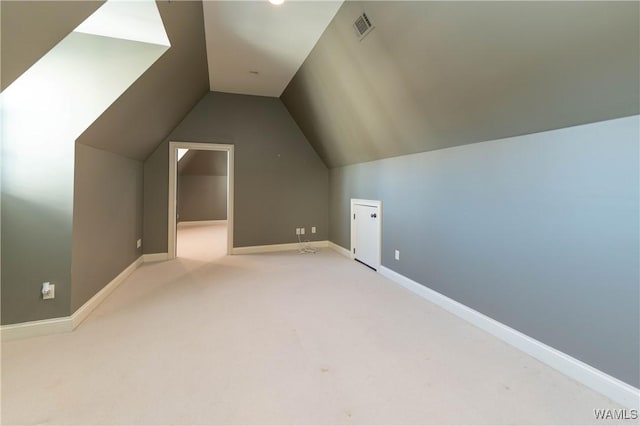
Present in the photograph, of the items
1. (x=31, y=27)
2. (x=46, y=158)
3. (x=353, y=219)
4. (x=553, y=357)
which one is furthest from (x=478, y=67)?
(x=46, y=158)

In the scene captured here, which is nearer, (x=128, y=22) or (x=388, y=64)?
(x=128, y=22)

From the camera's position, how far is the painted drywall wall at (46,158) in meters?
1.99

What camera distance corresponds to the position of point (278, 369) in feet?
5.65

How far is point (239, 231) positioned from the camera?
4812mm

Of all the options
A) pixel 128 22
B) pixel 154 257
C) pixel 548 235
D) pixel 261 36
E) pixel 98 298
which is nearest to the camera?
pixel 548 235

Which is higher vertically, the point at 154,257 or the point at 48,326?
the point at 154,257

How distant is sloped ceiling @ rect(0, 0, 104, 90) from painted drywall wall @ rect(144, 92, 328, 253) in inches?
119

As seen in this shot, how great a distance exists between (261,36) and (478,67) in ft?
6.94

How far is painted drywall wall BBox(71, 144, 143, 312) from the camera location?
226cm

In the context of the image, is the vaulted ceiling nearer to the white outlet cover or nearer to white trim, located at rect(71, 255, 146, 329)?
the white outlet cover

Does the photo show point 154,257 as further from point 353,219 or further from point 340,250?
point 353,219

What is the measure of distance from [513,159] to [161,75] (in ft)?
10.3

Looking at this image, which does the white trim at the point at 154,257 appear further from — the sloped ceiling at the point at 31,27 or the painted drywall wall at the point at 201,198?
the painted drywall wall at the point at 201,198

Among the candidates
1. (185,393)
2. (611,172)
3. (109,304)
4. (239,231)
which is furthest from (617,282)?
(239,231)
